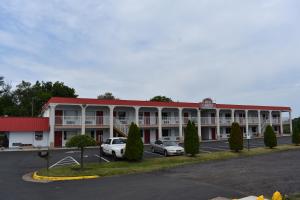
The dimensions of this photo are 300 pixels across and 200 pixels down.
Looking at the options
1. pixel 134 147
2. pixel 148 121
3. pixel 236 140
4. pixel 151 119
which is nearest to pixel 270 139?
pixel 236 140

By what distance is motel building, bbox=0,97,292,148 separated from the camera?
3647 cm

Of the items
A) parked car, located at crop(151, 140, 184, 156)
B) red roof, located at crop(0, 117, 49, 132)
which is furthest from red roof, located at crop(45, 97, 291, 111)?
parked car, located at crop(151, 140, 184, 156)

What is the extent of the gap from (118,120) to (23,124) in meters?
11.3

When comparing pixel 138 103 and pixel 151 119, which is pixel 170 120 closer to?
pixel 151 119

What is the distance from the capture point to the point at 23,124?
36750 millimetres

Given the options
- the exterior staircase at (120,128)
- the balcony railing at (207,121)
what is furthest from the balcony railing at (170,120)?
the exterior staircase at (120,128)

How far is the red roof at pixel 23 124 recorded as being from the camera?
35906mm

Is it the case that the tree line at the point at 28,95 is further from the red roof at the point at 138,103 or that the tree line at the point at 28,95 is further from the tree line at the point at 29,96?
the red roof at the point at 138,103

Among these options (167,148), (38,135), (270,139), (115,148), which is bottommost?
(167,148)

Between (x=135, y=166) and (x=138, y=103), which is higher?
(x=138, y=103)

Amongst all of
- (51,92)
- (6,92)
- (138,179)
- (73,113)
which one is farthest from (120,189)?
(6,92)

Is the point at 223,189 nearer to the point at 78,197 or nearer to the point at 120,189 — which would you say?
the point at 120,189

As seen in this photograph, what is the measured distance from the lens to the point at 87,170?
17.4 metres

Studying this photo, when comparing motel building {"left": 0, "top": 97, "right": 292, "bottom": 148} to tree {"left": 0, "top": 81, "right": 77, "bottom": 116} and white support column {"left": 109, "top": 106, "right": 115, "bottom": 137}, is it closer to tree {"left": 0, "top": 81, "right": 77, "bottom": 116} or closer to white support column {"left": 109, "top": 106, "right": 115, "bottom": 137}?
white support column {"left": 109, "top": 106, "right": 115, "bottom": 137}
